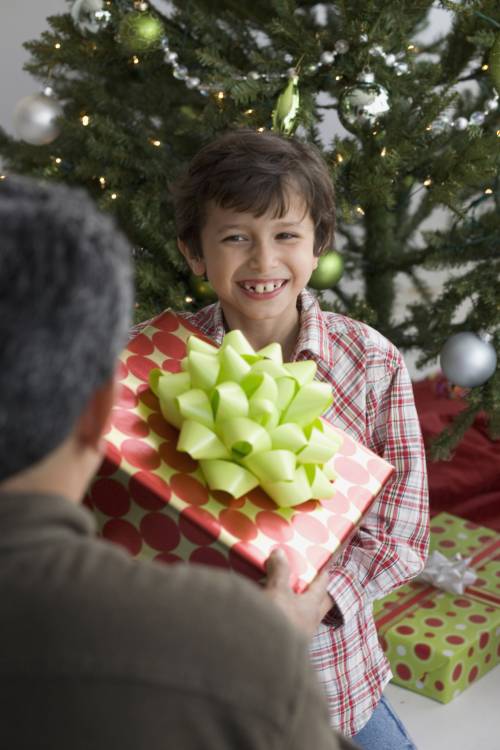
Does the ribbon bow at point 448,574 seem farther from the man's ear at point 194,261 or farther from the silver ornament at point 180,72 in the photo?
the silver ornament at point 180,72

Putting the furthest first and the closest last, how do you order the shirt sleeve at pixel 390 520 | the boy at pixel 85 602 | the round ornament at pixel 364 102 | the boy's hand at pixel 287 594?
the round ornament at pixel 364 102 → the shirt sleeve at pixel 390 520 → the boy's hand at pixel 287 594 → the boy at pixel 85 602

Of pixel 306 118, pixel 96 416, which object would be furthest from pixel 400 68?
pixel 96 416

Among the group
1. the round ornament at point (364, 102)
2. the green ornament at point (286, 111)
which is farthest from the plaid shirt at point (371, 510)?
the round ornament at point (364, 102)

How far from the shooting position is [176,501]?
1.03 m

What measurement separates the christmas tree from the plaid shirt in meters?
0.64

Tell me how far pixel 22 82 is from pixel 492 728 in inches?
105

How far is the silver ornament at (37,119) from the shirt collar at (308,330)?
1.04 meters

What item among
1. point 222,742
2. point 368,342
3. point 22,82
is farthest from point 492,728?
point 22,82

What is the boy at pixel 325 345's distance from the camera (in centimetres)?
142

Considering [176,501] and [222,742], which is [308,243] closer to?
[176,501]

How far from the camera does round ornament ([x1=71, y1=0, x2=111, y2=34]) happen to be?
229cm

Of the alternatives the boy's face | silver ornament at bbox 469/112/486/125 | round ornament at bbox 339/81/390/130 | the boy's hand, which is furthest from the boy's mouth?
silver ornament at bbox 469/112/486/125

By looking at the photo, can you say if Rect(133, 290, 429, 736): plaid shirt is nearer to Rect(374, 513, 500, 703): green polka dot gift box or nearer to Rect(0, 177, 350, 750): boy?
Rect(374, 513, 500, 703): green polka dot gift box

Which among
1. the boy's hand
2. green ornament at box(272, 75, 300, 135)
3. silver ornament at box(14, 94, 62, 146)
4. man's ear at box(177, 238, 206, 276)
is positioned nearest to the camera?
the boy's hand
